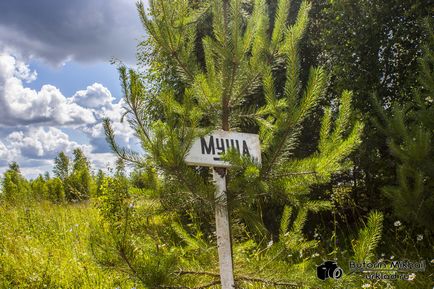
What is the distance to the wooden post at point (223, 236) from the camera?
215cm

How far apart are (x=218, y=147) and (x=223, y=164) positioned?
98mm

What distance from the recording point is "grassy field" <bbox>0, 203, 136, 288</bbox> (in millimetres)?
3910

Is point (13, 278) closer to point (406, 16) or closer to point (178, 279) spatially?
point (178, 279)

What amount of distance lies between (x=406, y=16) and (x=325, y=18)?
105cm

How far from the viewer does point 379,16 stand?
4.95 m

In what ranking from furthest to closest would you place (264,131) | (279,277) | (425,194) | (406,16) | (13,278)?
(406,16), (13,278), (425,194), (264,131), (279,277)

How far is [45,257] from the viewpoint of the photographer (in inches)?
181

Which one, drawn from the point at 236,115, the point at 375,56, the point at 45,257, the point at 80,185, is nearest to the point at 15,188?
the point at 80,185

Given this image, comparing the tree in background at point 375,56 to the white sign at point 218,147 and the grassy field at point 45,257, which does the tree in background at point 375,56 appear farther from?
the grassy field at point 45,257

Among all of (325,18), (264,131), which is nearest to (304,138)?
(325,18)

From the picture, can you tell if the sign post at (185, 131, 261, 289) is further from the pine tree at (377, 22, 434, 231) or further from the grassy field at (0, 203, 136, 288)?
the pine tree at (377, 22, 434, 231)

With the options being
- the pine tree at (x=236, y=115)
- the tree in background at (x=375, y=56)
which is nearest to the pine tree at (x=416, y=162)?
the tree in background at (x=375, y=56)

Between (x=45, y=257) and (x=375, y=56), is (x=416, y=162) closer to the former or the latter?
(x=375, y=56)

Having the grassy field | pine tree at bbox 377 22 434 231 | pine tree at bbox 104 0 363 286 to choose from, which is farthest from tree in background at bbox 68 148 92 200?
pine tree at bbox 377 22 434 231
